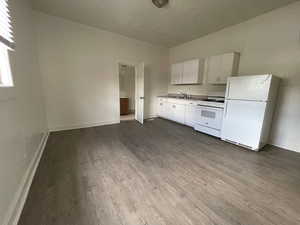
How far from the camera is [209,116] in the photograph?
3.39m

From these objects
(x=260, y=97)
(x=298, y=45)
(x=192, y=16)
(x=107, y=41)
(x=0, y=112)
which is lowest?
(x=0, y=112)

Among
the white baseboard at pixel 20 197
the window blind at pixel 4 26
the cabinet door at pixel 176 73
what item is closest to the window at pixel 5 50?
the window blind at pixel 4 26

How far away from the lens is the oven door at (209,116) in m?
3.18

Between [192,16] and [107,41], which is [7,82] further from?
[192,16]

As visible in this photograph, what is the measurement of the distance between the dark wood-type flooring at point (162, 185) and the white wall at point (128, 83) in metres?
4.57

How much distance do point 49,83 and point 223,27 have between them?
16.0 ft

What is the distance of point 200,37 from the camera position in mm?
4191

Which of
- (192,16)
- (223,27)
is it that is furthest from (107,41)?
(223,27)

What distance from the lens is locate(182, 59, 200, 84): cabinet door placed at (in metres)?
4.14

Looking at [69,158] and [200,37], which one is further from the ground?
[200,37]

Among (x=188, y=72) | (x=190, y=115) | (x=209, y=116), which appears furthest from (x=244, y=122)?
(x=188, y=72)

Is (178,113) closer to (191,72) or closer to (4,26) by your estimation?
(191,72)

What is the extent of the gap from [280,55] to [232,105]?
55.1 inches

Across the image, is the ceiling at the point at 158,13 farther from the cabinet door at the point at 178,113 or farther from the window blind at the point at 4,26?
the cabinet door at the point at 178,113
